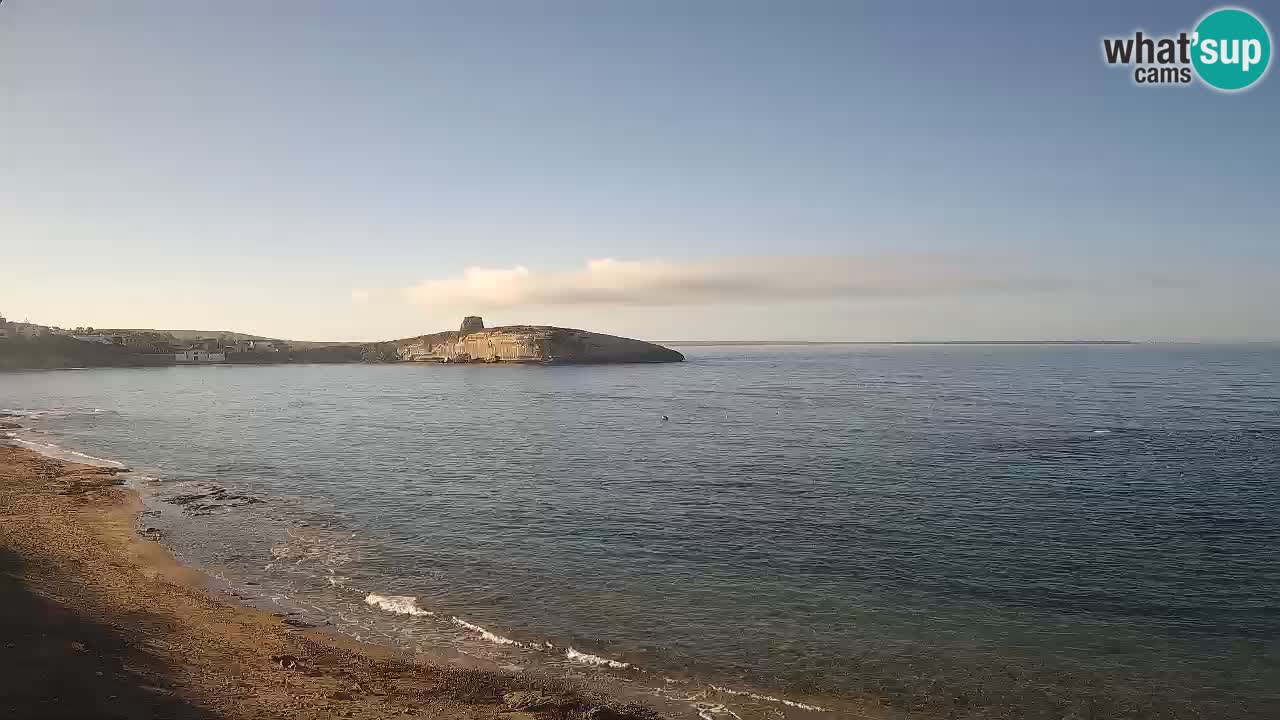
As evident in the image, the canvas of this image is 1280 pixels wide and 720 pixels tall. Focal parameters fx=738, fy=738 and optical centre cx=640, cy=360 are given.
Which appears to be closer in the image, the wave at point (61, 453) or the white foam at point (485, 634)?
the white foam at point (485, 634)

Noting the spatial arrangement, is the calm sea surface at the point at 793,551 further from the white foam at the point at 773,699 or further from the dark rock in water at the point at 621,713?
the dark rock in water at the point at 621,713

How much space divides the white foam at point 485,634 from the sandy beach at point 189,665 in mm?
2101

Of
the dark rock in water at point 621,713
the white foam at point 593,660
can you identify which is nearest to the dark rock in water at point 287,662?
the white foam at point 593,660

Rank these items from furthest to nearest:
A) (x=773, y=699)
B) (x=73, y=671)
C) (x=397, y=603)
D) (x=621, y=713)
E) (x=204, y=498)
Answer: (x=204, y=498)
(x=397, y=603)
(x=773, y=699)
(x=73, y=671)
(x=621, y=713)

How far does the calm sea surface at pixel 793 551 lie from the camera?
20969 millimetres

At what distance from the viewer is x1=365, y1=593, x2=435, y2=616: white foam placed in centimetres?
2548

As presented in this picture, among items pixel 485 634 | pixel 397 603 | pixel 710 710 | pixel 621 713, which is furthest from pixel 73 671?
pixel 710 710

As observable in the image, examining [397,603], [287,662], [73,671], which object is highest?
[73,671]

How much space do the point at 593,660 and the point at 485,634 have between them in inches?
160

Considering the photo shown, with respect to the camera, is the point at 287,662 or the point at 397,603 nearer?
the point at 287,662

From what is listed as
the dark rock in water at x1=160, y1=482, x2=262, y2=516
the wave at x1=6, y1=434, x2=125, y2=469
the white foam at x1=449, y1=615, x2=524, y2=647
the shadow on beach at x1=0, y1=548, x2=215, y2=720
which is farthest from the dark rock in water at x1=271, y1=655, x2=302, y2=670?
the wave at x1=6, y1=434, x2=125, y2=469

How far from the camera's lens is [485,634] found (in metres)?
23.6

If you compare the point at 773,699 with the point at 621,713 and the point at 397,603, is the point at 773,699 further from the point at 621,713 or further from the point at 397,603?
Result: the point at 397,603

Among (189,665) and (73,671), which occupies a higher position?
(73,671)
